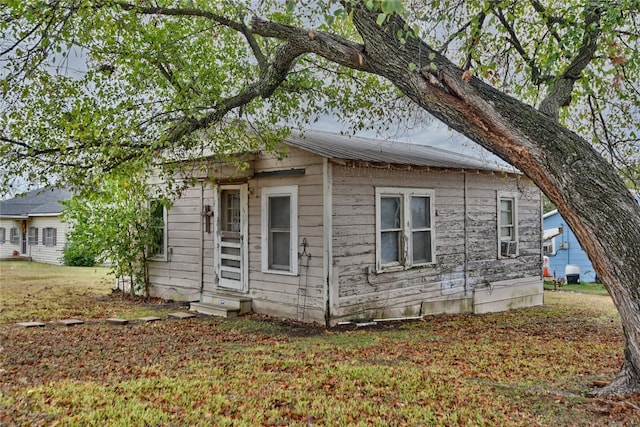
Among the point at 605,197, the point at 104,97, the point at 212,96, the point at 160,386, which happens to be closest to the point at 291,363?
the point at 160,386

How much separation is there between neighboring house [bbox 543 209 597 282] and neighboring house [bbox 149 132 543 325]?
38.5 ft

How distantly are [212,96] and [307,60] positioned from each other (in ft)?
8.52

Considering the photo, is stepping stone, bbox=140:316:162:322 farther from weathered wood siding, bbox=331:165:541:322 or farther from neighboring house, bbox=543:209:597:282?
neighboring house, bbox=543:209:597:282

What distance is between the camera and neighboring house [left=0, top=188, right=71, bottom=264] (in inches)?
1039

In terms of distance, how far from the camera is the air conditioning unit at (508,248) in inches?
504

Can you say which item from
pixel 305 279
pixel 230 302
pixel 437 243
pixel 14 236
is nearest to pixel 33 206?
pixel 14 236

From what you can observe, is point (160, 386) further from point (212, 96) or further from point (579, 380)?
point (212, 96)

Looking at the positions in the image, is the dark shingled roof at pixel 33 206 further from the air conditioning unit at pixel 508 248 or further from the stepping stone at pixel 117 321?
the air conditioning unit at pixel 508 248

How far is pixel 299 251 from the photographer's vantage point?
9.32 metres

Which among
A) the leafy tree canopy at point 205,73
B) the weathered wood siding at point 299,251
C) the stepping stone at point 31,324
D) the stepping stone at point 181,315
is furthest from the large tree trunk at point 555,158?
the stepping stone at point 31,324

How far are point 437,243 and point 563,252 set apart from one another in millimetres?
15942

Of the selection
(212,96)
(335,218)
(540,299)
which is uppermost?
(212,96)

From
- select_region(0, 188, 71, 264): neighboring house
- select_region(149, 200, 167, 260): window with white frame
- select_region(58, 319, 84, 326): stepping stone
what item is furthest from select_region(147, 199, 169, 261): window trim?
select_region(0, 188, 71, 264): neighboring house

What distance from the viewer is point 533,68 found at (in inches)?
294
